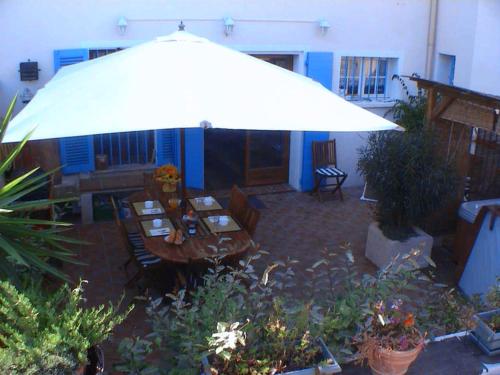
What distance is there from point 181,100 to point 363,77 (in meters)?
6.48

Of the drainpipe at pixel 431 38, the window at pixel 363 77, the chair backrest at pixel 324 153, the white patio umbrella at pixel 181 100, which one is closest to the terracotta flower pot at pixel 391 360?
the white patio umbrella at pixel 181 100

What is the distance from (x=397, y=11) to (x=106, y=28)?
5025 millimetres

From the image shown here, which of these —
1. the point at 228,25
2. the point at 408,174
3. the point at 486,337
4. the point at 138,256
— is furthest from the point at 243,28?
the point at 486,337

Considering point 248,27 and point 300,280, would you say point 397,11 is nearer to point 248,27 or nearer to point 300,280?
point 248,27

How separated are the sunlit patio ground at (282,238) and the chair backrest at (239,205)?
2.61 feet

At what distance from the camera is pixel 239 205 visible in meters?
7.00

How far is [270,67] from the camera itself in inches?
229

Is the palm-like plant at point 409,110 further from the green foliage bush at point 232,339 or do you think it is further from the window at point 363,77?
the green foliage bush at point 232,339

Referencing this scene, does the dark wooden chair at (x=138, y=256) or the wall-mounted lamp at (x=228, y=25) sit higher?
the wall-mounted lamp at (x=228, y=25)

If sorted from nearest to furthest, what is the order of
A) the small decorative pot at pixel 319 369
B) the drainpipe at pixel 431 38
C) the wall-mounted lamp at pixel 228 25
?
the small decorative pot at pixel 319 369, the wall-mounted lamp at pixel 228 25, the drainpipe at pixel 431 38

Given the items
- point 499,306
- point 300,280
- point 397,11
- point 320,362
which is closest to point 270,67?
point 300,280

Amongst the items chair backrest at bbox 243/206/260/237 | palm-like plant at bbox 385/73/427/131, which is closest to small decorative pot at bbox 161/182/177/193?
chair backrest at bbox 243/206/260/237

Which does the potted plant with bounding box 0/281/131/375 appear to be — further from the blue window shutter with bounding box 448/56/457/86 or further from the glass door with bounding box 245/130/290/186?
the blue window shutter with bounding box 448/56/457/86

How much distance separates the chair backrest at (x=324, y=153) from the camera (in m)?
10.1
